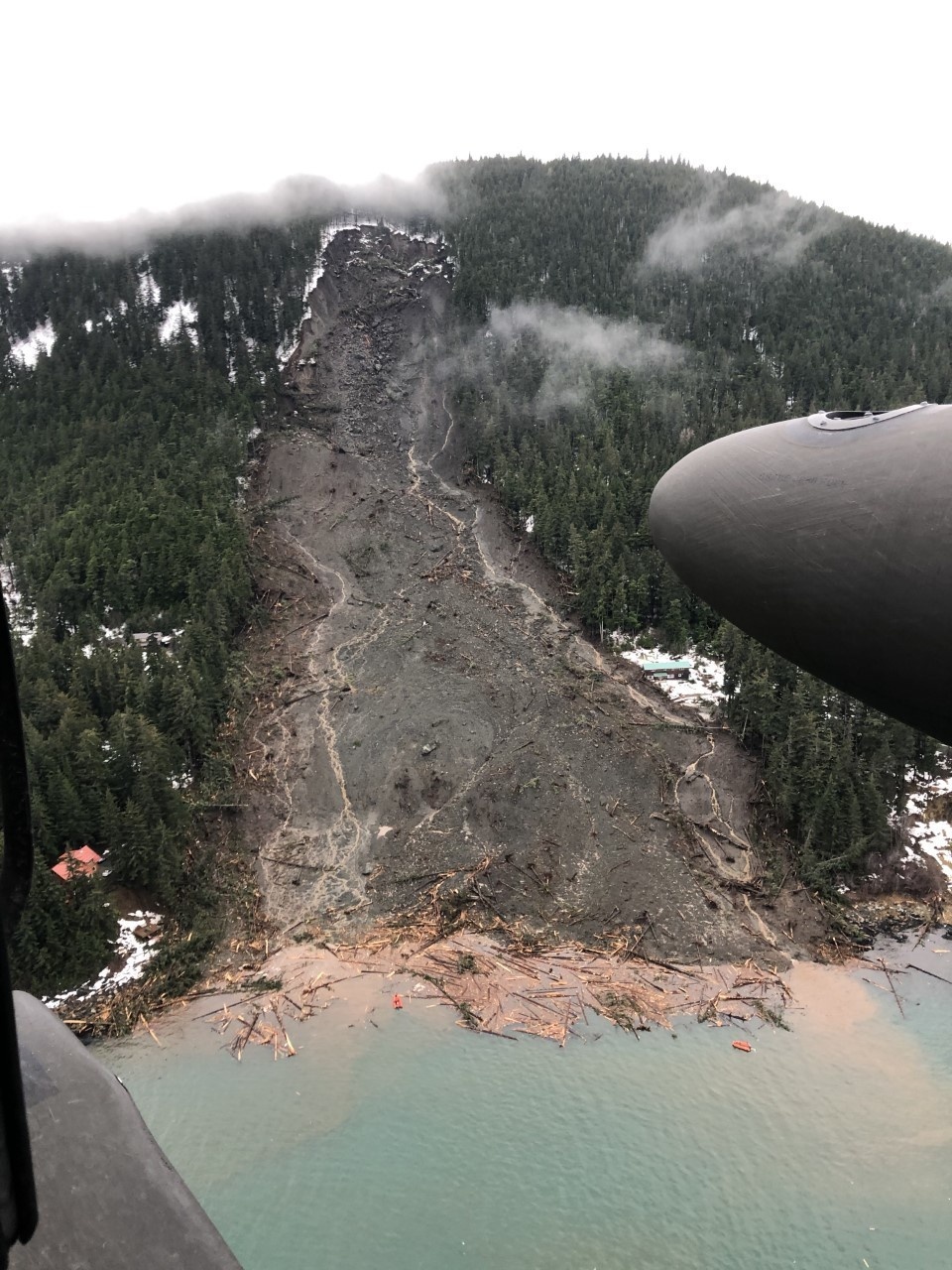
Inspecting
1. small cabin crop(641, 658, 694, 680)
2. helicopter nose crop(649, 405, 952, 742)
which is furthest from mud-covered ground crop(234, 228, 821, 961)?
helicopter nose crop(649, 405, 952, 742)

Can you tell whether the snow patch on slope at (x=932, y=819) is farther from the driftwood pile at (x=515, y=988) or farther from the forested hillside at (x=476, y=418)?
the driftwood pile at (x=515, y=988)

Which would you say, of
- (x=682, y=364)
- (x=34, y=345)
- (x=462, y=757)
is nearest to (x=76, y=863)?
(x=462, y=757)

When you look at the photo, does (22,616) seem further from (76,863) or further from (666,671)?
(666,671)

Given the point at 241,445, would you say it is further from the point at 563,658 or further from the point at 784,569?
the point at 784,569

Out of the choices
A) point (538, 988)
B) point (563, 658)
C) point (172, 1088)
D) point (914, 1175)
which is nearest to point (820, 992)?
point (914, 1175)

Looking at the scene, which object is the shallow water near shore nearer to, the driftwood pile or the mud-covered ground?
the driftwood pile

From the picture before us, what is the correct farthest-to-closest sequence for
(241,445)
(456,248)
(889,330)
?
(456,248)
(889,330)
(241,445)

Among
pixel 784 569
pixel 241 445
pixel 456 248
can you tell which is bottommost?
pixel 241 445

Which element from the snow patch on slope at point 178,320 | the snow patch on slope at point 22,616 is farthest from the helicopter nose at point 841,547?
the snow patch on slope at point 178,320
